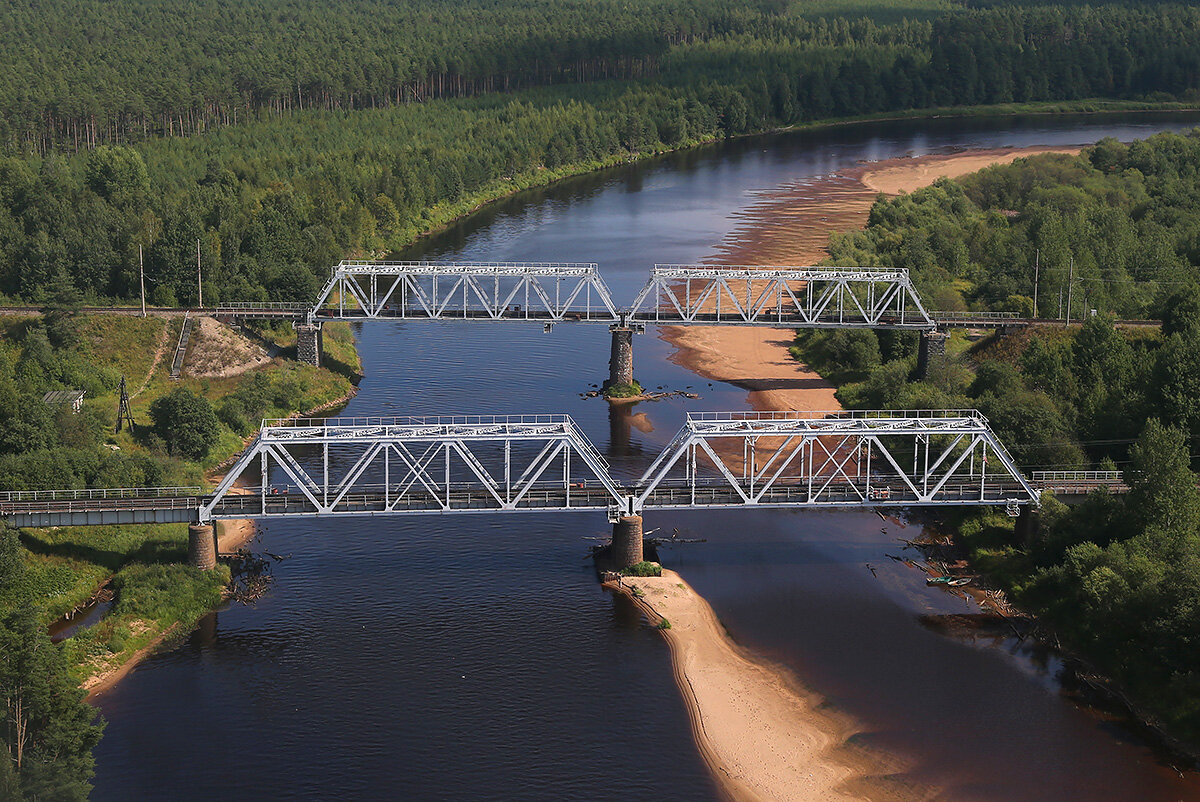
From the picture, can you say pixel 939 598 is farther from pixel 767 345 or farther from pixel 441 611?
pixel 767 345

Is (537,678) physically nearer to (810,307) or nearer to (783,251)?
(810,307)

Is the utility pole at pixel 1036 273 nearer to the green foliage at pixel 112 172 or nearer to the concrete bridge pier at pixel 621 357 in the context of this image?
the concrete bridge pier at pixel 621 357

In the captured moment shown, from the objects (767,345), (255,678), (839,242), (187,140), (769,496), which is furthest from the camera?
(187,140)

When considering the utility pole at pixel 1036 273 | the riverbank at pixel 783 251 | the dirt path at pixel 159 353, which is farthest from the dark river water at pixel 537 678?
the utility pole at pixel 1036 273

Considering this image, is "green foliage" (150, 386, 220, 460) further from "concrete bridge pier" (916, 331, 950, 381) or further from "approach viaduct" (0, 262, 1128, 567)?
"concrete bridge pier" (916, 331, 950, 381)

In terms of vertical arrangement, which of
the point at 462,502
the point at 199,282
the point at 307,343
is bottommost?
the point at 462,502

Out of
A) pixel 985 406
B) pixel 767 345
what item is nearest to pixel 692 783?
pixel 985 406

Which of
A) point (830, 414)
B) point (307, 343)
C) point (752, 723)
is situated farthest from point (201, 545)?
point (830, 414)
